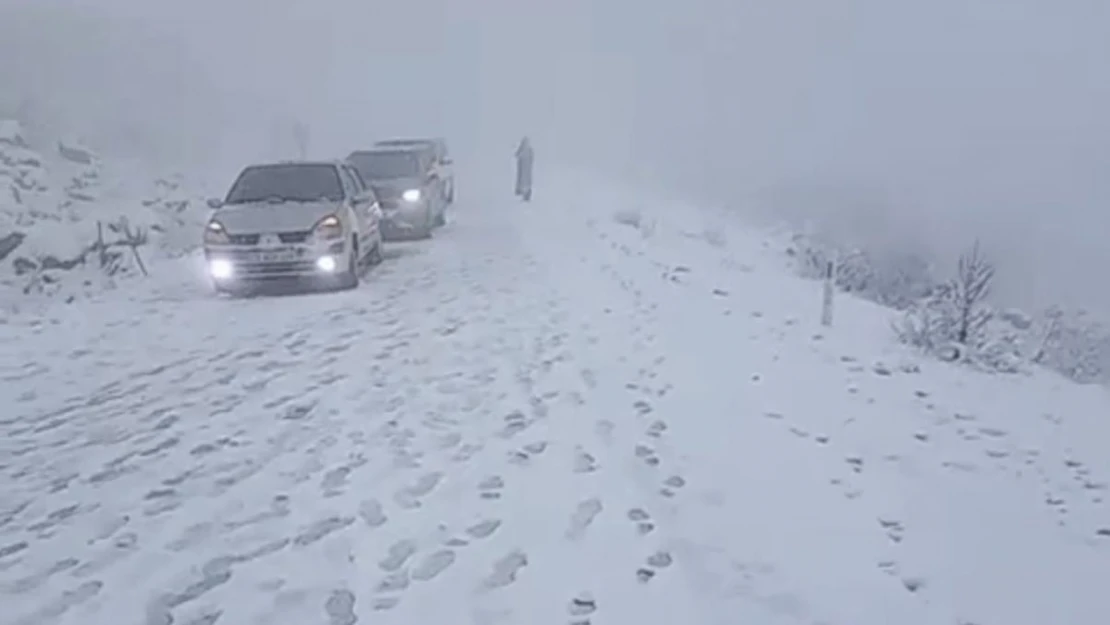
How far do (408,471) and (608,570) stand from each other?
1.80 m

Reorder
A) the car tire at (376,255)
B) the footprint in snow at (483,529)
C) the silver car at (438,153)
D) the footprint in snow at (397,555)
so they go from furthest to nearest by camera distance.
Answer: the silver car at (438,153) → the car tire at (376,255) → the footprint in snow at (483,529) → the footprint in snow at (397,555)

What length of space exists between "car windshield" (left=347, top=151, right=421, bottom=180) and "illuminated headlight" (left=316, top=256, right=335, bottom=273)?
300 inches

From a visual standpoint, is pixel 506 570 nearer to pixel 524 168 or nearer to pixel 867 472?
pixel 867 472

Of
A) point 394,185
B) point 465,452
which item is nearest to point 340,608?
point 465,452

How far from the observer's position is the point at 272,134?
4941 centimetres

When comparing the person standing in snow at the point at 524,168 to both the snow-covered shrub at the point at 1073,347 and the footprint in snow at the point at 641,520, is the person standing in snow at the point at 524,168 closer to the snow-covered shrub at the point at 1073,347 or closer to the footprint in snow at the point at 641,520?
the snow-covered shrub at the point at 1073,347

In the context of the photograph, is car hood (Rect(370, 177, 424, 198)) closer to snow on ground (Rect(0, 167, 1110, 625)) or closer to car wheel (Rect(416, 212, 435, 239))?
car wheel (Rect(416, 212, 435, 239))

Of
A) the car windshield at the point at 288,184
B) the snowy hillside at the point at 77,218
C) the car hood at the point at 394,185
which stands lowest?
the snowy hillside at the point at 77,218

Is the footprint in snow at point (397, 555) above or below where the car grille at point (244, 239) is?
below

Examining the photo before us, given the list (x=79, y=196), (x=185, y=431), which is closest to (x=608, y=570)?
(x=185, y=431)

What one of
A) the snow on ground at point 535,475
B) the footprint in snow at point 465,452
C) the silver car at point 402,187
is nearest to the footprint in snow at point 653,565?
the snow on ground at point 535,475

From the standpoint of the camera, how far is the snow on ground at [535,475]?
472cm

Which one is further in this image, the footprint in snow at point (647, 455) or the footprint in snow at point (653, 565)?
the footprint in snow at point (647, 455)

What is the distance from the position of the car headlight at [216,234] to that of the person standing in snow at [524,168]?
16.3 m
